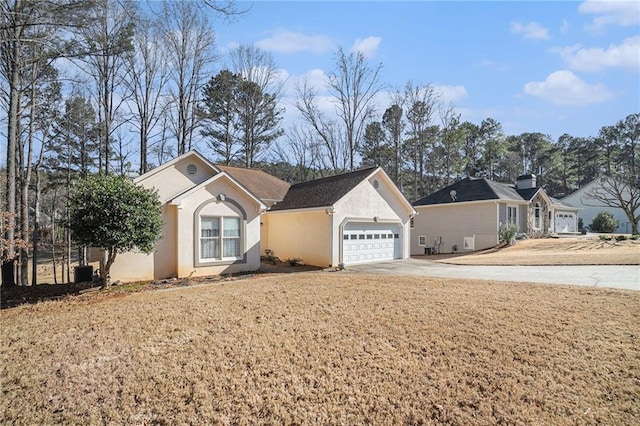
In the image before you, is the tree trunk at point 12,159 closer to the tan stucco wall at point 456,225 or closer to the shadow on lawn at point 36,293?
the shadow on lawn at point 36,293

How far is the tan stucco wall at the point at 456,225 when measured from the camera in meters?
24.8

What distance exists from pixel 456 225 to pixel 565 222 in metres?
15.0

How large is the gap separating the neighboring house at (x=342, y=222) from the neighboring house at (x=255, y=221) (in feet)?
0.16

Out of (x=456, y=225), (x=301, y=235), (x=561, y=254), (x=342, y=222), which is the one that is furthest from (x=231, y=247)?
(x=456, y=225)

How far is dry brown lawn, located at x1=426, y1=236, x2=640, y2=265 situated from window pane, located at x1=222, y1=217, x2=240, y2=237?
38.2 feet

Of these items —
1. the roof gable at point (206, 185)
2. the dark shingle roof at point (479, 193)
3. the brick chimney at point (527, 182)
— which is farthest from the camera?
the brick chimney at point (527, 182)

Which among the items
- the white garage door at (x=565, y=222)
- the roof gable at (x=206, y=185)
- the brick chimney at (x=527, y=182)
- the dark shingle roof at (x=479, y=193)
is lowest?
the white garage door at (x=565, y=222)

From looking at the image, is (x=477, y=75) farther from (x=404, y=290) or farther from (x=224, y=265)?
(x=224, y=265)

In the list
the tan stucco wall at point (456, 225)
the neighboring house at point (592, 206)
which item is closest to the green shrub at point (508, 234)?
the tan stucco wall at point (456, 225)

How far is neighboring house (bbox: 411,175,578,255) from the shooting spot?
81.8 ft

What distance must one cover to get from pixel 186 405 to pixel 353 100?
1154 inches

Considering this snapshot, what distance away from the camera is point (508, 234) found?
78.4ft

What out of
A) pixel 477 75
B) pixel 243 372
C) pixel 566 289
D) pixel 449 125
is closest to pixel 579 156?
pixel 449 125

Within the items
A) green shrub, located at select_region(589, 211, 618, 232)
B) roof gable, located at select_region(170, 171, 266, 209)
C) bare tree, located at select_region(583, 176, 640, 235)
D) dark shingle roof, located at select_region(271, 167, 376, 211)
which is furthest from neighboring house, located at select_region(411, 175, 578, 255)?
roof gable, located at select_region(170, 171, 266, 209)
